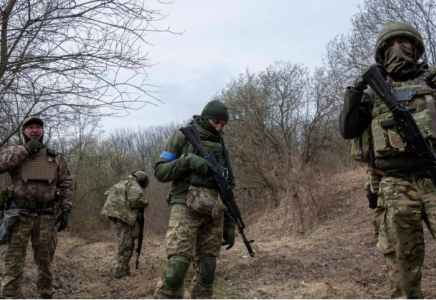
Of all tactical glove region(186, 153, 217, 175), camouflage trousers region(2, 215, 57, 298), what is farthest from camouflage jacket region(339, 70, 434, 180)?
camouflage trousers region(2, 215, 57, 298)

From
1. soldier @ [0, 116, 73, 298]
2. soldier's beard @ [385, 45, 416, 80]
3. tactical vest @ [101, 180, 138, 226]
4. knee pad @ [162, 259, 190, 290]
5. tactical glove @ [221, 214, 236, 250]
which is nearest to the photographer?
soldier's beard @ [385, 45, 416, 80]

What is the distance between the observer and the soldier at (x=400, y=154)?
294 cm

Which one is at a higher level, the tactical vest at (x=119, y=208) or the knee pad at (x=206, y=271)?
the tactical vest at (x=119, y=208)

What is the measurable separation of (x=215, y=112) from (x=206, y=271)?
4.98 feet

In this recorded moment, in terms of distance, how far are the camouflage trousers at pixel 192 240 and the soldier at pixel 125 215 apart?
3636mm

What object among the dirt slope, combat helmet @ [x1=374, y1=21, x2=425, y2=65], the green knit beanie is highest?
combat helmet @ [x1=374, y1=21, x2=425, y2=65]

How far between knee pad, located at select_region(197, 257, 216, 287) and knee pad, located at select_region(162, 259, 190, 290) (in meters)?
0.34

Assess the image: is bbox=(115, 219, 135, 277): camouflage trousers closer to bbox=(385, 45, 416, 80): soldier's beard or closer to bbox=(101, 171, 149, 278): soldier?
bbox=(101, 171, 149, 278): soldier

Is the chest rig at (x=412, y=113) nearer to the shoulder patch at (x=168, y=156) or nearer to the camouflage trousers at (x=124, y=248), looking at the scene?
the shoulder patch at (x=168, y=156)

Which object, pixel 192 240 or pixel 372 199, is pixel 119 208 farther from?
pixel 372 199

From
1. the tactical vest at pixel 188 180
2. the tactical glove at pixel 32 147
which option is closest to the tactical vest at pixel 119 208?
the tactical glove at pixel 32 147

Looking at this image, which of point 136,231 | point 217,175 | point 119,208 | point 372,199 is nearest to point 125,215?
point 119,208

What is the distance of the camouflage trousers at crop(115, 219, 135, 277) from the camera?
24.2ft

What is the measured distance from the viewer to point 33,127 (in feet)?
16.5
